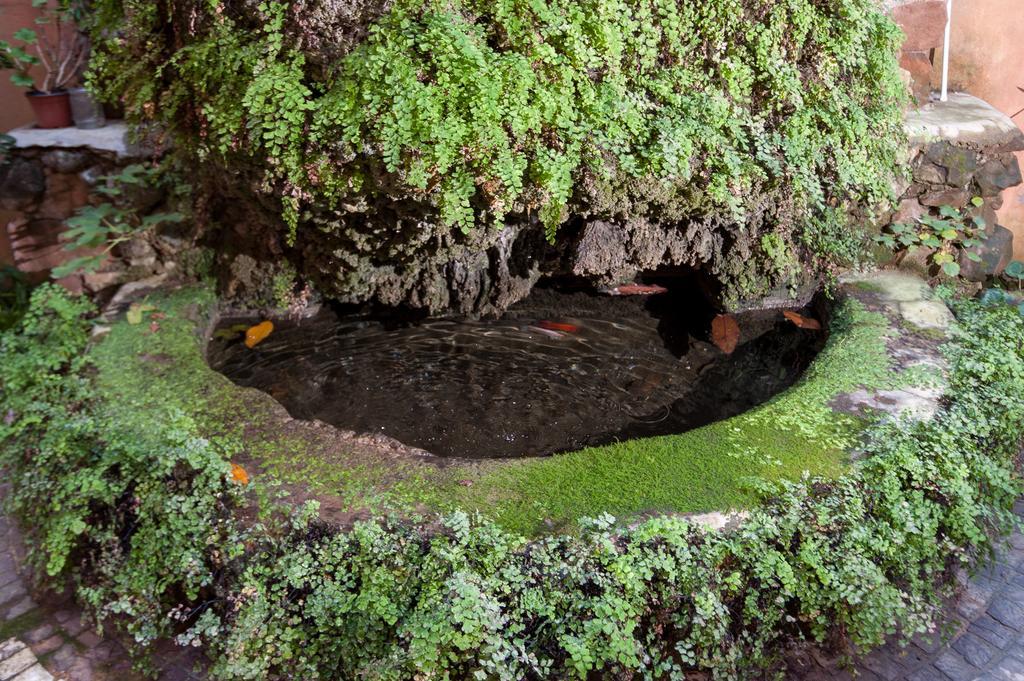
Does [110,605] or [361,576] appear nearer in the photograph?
[361,576]

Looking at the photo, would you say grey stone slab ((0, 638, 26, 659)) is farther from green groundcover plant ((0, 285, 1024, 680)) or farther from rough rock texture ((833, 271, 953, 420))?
rough rock texture ((833, 271, 953, 420))

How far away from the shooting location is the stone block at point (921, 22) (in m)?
6.08

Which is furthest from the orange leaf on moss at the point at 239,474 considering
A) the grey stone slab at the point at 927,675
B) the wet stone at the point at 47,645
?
the grey stone slab at the point at 927,675

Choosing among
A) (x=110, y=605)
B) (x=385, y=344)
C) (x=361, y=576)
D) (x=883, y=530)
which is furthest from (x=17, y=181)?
(x=883, y=530)

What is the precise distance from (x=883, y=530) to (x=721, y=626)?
3.16 feet

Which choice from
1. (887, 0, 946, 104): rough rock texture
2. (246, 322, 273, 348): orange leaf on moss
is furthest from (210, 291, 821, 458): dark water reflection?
(887, 0, 946, 104): rough rock texture

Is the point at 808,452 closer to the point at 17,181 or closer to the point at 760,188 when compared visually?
the point at 760,188

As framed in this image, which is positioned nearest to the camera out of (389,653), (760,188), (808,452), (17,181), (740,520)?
(389,653)

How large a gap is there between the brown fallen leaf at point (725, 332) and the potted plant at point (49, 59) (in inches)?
209

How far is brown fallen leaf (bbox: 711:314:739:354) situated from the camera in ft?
17.9

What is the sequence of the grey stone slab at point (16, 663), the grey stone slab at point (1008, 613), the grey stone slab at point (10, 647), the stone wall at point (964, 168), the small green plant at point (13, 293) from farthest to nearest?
the small green plant at point (13, 293)
the stone wall at point (964, 168)
the grey stone slab at point (1008, 613)
the grey stone slab at point (10, 647)
the grey stone slab at point (16, 663)

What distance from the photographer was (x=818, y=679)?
346 centimetres

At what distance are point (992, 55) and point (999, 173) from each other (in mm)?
1189

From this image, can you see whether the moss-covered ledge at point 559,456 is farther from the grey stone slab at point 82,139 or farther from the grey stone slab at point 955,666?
the grey stone slab at point 82,139
